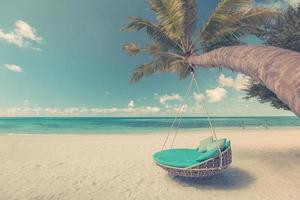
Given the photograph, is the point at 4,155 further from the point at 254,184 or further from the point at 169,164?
the point at 254,184

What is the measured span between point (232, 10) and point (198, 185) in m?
4.99

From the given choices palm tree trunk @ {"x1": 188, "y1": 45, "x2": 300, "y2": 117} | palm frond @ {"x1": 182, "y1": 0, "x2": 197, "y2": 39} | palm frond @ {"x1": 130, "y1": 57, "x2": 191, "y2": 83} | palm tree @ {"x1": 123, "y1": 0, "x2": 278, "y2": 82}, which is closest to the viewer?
palm tree trunk @ {"x1": 188, "y1": 45, "x2": 300, "y2": 117}

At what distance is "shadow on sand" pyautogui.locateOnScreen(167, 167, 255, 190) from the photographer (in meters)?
6.75

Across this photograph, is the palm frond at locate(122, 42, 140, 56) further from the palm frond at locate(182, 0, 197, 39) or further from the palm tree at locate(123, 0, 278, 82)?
the palm frond at locate(182, 0, 197, 39)

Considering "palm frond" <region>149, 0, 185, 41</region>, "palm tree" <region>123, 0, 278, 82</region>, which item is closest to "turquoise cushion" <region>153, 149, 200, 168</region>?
"palm tree" <region>123, 0, 278, 82</region>

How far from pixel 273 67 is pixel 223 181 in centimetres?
496

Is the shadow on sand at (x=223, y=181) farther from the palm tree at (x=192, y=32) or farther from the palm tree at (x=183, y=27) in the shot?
the palm tree at (x=183, y=27)

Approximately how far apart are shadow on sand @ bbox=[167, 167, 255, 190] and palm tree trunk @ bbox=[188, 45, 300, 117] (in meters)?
3.55

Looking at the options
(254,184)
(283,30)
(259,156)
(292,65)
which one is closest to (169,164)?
(254,184)

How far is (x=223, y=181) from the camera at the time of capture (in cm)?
713

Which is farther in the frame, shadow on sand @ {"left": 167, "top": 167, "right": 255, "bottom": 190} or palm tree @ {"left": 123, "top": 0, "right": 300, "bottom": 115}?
shadow on sand @ {"left": 167, "top": 167, "right": 255, "bottom": 190}

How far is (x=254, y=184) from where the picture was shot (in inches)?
273

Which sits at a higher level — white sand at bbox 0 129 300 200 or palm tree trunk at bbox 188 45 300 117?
palm tree trunk at bbox 188 45 300 117

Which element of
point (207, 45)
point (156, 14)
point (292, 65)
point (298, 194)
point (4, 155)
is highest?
point (156, 14)
